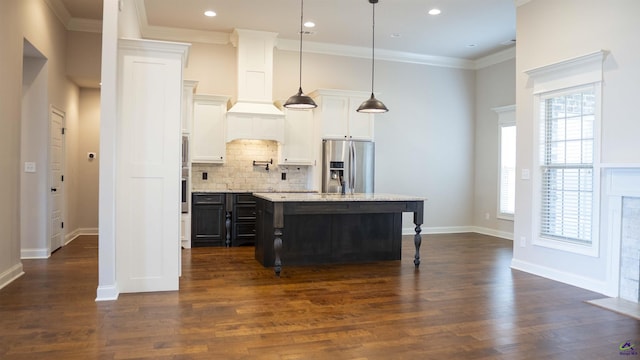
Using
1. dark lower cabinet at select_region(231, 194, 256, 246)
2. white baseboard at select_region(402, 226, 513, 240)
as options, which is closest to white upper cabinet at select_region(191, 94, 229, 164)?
dark lower cabinet at select_region(231, 194, 256, 246)

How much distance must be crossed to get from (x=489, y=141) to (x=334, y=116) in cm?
327

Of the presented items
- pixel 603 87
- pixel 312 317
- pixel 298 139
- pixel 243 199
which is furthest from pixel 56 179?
pixel 603 87

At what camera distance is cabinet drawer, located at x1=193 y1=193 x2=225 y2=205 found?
696cm

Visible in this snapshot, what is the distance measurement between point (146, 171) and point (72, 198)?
4234 mm

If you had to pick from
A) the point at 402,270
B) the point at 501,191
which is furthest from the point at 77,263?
the point at 501,191

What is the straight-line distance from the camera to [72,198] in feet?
25.0

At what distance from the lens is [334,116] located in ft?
25.0

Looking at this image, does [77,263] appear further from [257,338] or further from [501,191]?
[501,191]

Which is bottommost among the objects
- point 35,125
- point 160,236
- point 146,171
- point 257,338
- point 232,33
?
point 257,338

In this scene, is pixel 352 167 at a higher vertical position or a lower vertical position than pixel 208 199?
higher

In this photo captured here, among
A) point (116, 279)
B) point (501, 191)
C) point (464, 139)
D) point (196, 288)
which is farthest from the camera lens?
point (464, 139)

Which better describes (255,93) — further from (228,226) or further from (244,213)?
(228,226)

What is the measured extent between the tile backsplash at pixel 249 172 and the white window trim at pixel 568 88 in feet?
12.8

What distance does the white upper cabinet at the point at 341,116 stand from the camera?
7566 millimetres
